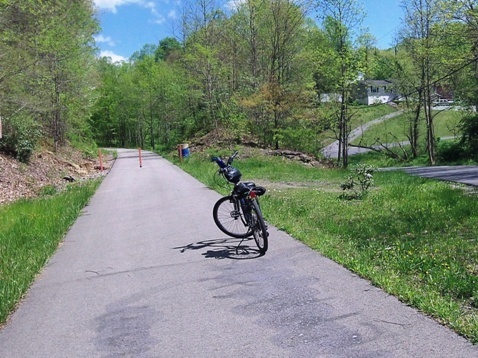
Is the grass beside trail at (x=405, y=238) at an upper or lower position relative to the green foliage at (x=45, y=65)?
lower

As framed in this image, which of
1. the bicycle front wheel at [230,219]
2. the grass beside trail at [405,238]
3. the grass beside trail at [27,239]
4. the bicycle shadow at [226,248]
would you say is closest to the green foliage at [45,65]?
the grass beside trail at [27,239]

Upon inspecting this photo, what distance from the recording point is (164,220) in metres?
9.83

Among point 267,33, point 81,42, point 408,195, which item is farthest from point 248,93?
point 408,195

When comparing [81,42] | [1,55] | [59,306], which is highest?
[81,42]

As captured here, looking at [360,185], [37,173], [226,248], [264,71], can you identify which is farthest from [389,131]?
[226,248]

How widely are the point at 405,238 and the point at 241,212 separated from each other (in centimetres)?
243

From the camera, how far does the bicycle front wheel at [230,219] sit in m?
7.53

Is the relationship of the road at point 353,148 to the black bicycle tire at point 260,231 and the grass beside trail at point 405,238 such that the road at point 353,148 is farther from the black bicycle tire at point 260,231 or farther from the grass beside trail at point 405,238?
the black bicycle tire at point 260,231

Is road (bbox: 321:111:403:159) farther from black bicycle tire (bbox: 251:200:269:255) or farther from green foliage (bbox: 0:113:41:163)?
black bicycle tire (bbox: 251:200:269:255)

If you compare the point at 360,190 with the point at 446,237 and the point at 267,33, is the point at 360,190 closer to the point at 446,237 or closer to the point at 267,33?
the point at 446,237

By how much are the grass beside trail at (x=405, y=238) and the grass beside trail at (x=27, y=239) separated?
3.75 m

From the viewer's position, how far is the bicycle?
663 centimetres

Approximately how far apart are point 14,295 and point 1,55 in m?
12.6

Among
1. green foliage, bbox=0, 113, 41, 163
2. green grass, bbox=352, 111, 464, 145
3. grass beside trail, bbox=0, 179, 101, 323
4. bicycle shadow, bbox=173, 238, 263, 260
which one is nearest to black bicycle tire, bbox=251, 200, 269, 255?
bicycle shadow, bbox=173, 238, 263, 260
